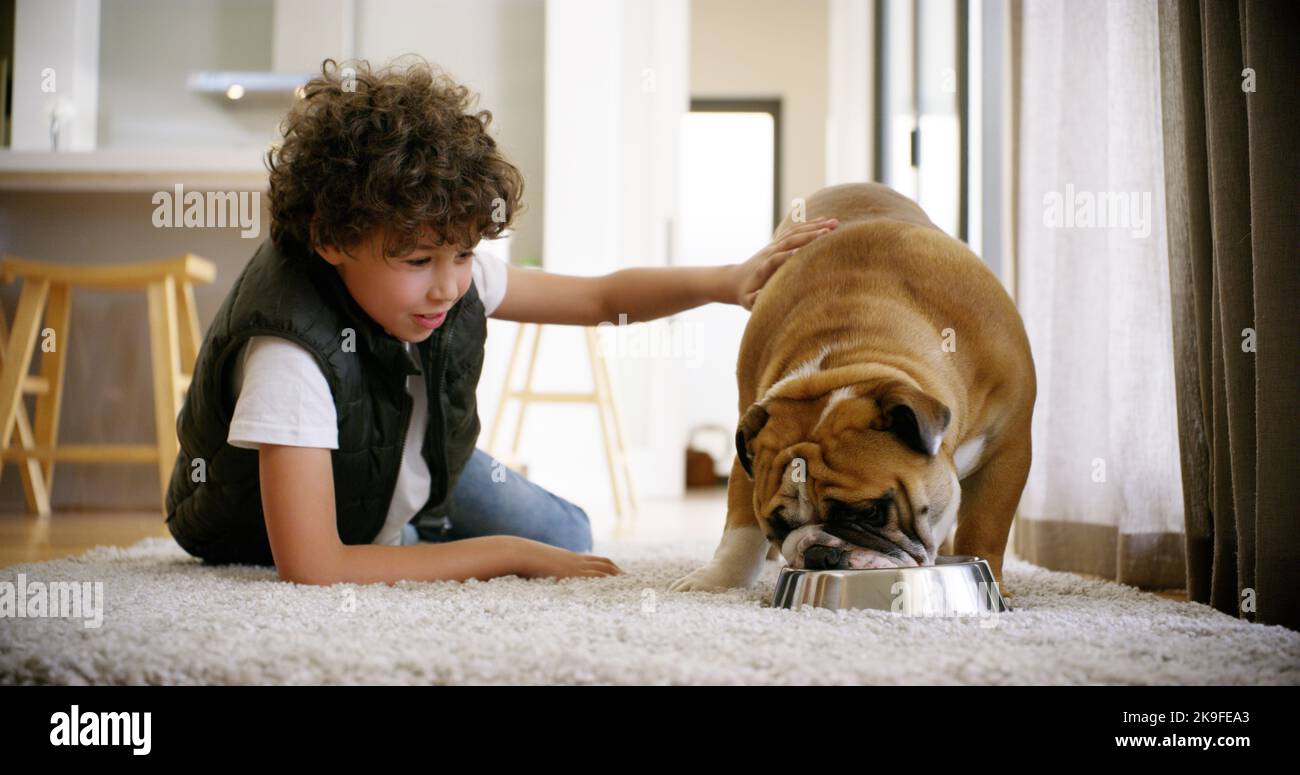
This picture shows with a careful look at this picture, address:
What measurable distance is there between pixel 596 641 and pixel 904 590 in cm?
40

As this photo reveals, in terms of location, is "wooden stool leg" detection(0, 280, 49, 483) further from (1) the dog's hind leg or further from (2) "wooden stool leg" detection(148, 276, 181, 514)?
(1) the dog's hind leg

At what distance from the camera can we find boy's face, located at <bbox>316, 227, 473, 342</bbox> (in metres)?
1.52

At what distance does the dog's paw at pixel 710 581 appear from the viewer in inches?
62.3

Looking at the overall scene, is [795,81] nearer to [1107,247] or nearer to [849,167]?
[849,167]

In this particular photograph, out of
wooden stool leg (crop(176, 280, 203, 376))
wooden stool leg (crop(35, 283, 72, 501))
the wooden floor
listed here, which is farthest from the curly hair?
wooden stool leg (crop(35, 283, 72, 501))

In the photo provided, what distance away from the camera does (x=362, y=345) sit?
1616mm

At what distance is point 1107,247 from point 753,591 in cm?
110

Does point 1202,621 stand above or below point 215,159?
below

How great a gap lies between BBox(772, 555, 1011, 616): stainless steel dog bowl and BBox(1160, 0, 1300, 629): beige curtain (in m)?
0.36

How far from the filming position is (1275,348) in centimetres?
129

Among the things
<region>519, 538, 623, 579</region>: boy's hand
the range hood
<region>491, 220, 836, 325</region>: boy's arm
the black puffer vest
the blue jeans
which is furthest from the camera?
the range hood

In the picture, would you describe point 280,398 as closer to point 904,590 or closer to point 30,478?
point 904,590
